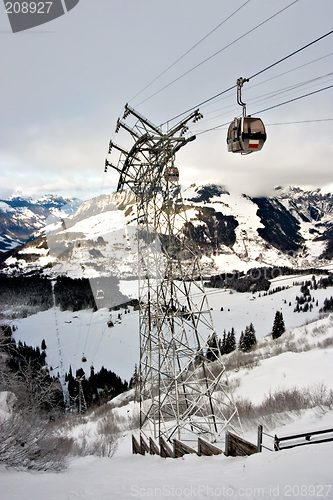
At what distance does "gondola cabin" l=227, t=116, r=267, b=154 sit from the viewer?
25.6ft

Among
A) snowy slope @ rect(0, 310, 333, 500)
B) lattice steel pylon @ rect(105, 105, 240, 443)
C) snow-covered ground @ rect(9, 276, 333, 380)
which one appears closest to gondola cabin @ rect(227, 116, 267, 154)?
lattice steel pylon @ rect(105, 105, 240, 443)

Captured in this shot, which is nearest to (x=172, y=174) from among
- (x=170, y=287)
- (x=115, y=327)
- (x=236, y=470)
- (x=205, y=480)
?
(x=170, y=287)

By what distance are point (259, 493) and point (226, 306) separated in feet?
605

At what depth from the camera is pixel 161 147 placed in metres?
13.4

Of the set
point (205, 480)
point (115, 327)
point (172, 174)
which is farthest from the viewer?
point (115, 327)

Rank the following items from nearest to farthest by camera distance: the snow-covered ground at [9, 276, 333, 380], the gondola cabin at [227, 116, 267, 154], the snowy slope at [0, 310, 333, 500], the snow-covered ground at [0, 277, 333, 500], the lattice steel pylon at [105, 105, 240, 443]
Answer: the snowy slope at [0, 310, 333, 500]
the snow-covered ground at [0, 277, 333, 500]
the gondola cabin at [227, 116, 267, 154]
the lattice steel pylon at [105, 105, 240, 443]
the snow-covered ground at [9, 276, 333, 380]

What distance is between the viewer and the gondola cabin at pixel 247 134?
7816 mm

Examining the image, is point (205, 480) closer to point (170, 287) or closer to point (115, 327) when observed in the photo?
point (170, 287)

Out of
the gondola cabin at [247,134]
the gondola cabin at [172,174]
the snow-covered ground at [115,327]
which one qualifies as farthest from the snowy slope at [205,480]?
the snow-covered ground at [115,327]

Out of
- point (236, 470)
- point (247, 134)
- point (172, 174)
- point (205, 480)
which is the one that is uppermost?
point (172, 174)

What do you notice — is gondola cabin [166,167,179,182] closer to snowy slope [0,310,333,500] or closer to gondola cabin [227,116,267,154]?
gondola cabin [227,116,267,154]

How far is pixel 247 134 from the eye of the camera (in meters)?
7.80

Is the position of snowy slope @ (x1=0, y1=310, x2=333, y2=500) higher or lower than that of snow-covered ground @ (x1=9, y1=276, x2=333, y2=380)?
higher

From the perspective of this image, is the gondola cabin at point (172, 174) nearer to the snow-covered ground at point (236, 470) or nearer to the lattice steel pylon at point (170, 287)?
the lattice steel pylon at point (170, 287)
